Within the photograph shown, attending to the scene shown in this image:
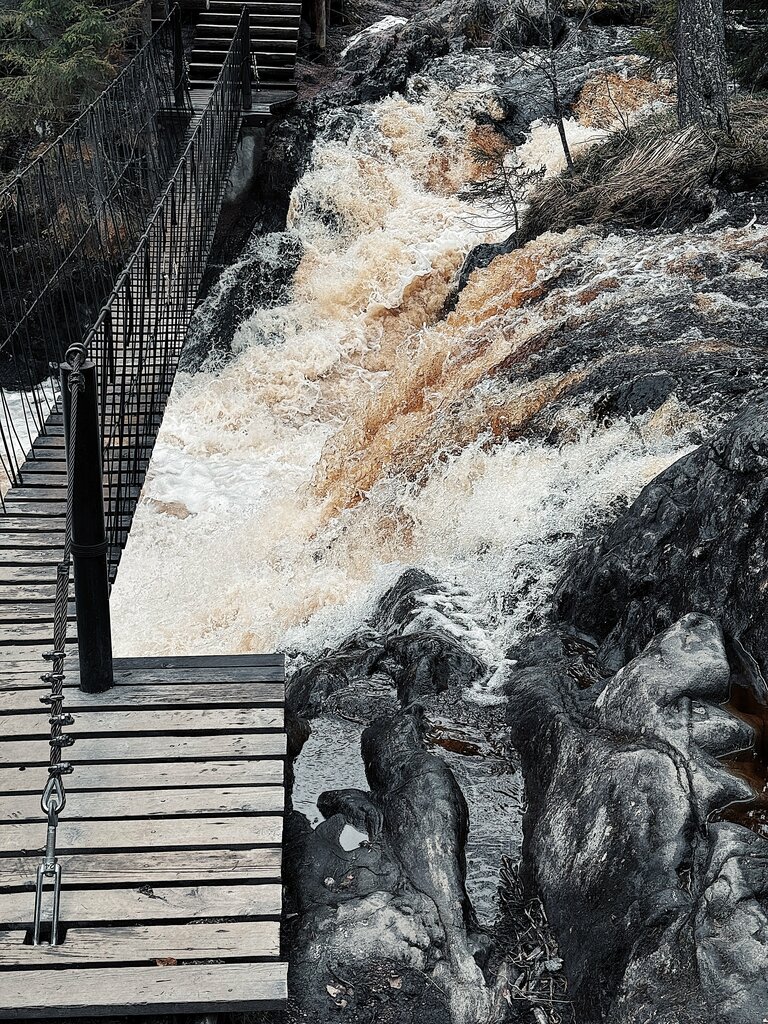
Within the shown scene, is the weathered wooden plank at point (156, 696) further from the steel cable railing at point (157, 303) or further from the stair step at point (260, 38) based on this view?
the stair step at point (260, 38)

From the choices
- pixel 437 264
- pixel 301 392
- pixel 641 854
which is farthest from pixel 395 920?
pixel 437 264

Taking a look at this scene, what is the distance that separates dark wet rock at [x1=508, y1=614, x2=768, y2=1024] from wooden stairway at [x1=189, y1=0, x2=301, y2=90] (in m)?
10.3

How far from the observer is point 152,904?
3254 mm

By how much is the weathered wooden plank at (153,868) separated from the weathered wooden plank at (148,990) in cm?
33

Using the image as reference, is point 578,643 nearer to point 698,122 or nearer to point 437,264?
point 437,264

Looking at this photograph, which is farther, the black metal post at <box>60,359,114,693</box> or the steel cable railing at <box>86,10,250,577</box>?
the steel cable railing at <box>86,10,250,577</box>

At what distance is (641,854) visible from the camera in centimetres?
325

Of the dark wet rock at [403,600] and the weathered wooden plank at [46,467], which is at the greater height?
the weathered wooden plank at [46,467]

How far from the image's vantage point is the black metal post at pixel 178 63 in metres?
11.0

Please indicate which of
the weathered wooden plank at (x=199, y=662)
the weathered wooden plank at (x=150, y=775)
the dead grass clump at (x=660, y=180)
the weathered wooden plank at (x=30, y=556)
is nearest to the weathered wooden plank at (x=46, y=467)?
the weathered wooden plank at (x=30, y=556)

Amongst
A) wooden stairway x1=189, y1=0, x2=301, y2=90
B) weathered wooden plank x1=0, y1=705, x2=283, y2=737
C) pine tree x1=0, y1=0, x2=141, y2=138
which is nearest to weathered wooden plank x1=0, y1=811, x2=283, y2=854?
weathered wooden plank x1=0, y1=705, x2=283, y2=737

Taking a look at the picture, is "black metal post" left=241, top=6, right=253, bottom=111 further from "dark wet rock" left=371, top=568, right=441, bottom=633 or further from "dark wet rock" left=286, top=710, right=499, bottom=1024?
"dark wet rock" left=286, top=710, right=499, bottom=1024

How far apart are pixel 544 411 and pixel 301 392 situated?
11.3 ft

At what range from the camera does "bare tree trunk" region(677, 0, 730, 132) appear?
29.0 feet
